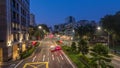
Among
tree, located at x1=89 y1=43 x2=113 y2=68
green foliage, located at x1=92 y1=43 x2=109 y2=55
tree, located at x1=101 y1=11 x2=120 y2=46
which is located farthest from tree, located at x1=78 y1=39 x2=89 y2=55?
tree, located at x1=101 y1=11 x2=120 y2=46

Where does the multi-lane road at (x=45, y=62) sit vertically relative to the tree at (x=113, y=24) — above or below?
below

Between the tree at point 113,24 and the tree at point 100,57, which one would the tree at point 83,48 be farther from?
the tree at point 113,24

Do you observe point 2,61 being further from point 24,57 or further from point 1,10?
point 1,10

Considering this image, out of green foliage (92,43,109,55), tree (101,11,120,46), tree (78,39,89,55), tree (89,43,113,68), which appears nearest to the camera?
tree (89,43,113,68)

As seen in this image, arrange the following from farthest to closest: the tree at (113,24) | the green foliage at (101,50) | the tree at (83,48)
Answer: the tree at (113,24) → the tree at (83,48) → the green foliage at (101,50)

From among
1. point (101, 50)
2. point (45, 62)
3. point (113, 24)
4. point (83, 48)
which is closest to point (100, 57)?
point (101, 50)

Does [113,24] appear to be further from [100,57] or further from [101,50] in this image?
[100,57]

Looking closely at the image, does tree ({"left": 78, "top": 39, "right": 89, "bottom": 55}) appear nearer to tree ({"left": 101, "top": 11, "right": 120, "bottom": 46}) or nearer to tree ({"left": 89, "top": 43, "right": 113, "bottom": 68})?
tree ({"left": 89, "top": 43, "right": 113, "bottom": 68})

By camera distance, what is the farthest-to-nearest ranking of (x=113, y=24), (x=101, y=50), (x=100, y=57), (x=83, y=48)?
(x=113, y=24) < (x=83, y=48) < (x=101, y=50) < (x=100, y=57)

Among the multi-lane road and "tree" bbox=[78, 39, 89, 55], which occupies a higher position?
"tree" bbox=[78, 39, 89, 55]

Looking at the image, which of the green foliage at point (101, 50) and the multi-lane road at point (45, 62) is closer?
the green foliage at point (101, 50)

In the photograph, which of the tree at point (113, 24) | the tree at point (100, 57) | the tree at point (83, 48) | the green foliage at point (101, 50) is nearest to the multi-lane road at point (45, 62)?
the tree at point (83, 48)

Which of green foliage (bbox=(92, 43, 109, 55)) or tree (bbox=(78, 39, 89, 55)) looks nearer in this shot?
green foliage (bbox=(92, 43, 109, 55))

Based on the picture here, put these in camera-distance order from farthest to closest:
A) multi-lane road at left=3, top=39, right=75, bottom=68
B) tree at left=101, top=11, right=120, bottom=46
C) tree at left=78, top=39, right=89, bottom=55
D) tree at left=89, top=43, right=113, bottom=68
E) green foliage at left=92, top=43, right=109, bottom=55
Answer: tree at left=101, top=11, right=120, bottom=46 < tree at left=78, top=39, right=89, bottom=55 < multi-lane road at left=3, top=39, right=75, bottom=68 < green foliage at left=92, top=43, right=109, bottom=55 < tree at left=89, top=43, right=113, bottom=68
